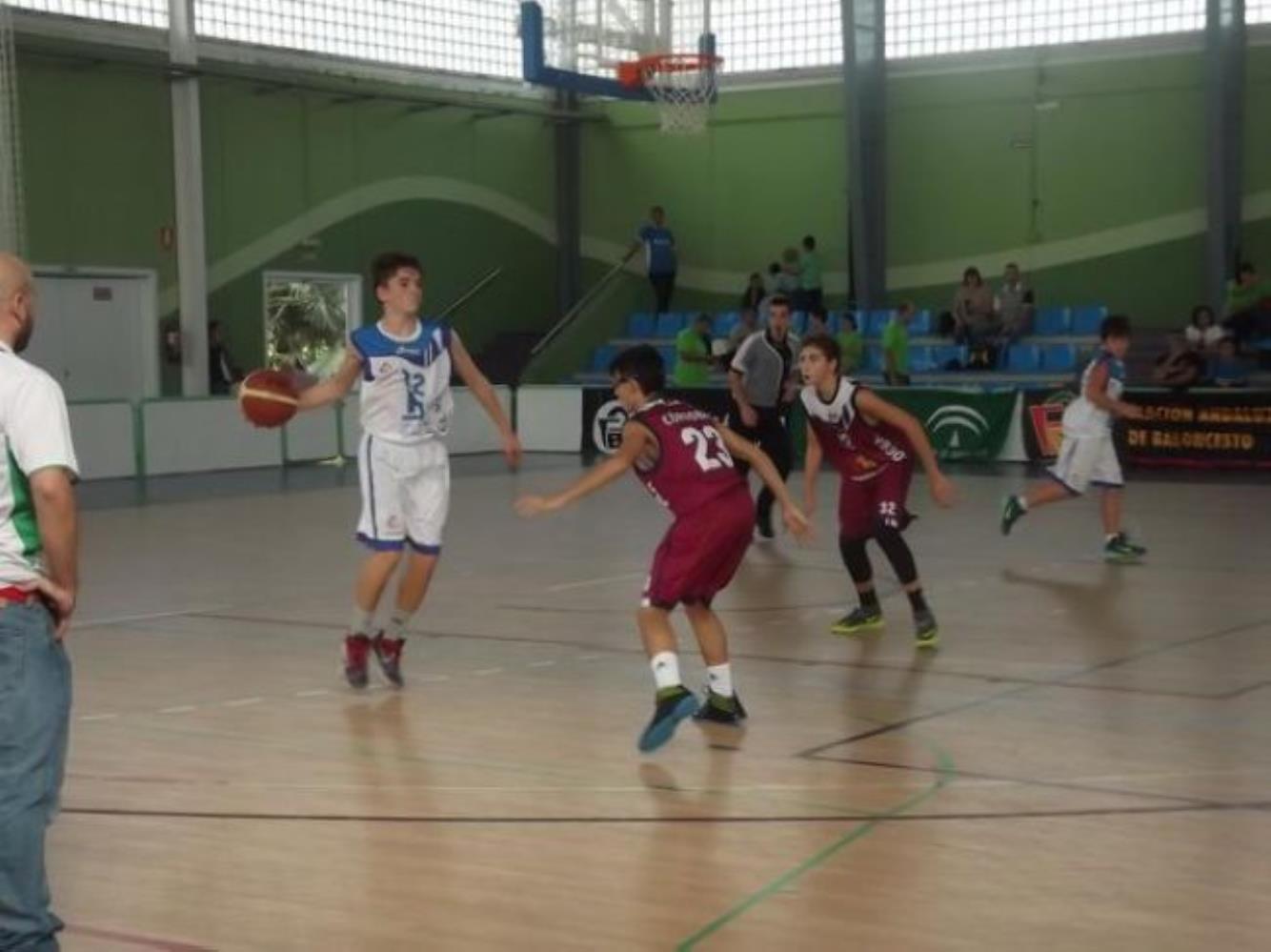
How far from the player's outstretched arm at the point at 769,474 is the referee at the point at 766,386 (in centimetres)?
738

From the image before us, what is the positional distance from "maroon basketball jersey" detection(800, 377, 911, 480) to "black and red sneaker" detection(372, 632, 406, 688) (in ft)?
8.88

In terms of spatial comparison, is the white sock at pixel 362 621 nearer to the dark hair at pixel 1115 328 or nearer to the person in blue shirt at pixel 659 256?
the dark hair at pixel 1115 328

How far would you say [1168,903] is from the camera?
553cm

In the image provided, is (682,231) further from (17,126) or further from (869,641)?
(869,641)

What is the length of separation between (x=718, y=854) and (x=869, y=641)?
181 inches

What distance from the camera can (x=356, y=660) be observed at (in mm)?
9281

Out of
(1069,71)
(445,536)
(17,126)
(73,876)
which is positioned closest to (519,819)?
(73,876)

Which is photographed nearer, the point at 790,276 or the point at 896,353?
the point at 896,353

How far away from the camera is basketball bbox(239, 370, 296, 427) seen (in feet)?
32.8

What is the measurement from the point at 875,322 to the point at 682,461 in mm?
23358

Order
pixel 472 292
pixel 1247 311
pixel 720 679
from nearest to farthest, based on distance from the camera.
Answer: pixel 720 679 → pixel 1247 311 → pixel 472 292

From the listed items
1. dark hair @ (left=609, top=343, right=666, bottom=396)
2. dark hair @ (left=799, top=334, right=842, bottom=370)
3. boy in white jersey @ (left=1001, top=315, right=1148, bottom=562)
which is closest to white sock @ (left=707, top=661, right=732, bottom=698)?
dark hair @ (left=609, top=343, right=666, bottom=396)

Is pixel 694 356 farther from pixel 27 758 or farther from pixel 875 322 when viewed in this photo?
pixel 27 758

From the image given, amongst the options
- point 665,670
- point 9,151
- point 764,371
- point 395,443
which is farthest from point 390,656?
point 9,151
